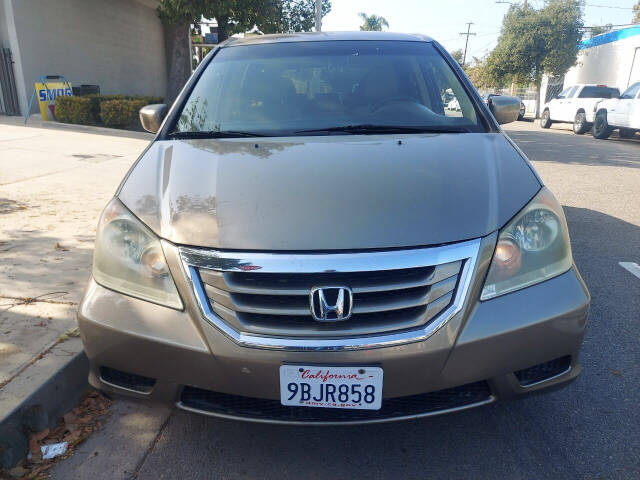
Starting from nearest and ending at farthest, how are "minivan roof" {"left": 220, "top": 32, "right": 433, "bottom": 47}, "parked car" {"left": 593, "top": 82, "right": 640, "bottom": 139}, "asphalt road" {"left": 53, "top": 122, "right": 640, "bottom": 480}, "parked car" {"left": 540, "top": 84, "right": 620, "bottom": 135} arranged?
1. "asphalt road" {"left": 53, "top": 122, "right": 640, "bottom": 480}
2. "minivan roof" {"left": 220, "top": 32, "right": 433, "bottom": 47}
3. "parked car" {"left": 593, "top": 82, "right": 640, "bottom": 139}
4. "parked car" {"left": 540, "top": 84, "right": 620, "bottom": 135}

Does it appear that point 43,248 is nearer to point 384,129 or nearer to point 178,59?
point 384,129

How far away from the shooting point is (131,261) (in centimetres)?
188

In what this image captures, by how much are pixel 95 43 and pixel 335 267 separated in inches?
659

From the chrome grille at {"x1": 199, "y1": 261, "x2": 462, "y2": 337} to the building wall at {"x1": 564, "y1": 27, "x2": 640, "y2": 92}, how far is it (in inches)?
1134

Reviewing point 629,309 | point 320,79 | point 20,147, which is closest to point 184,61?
point 20,147

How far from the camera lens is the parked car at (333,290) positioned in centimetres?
166

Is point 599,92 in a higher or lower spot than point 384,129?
lower

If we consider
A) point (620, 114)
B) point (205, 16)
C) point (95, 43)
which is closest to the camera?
point (205, 16)

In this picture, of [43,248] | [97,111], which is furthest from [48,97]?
[43,248]

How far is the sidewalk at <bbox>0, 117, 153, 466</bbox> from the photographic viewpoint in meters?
2.40

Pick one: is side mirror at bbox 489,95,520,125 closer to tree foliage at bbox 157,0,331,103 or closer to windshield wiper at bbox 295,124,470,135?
windshield wiper at bbox 295,124,470,135

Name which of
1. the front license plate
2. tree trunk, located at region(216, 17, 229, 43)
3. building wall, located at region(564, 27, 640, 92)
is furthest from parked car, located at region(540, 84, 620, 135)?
the front license plate

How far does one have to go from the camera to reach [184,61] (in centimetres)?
1512

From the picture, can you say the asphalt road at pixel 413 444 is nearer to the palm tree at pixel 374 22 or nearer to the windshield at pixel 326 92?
the windshield at pixel 326 92
